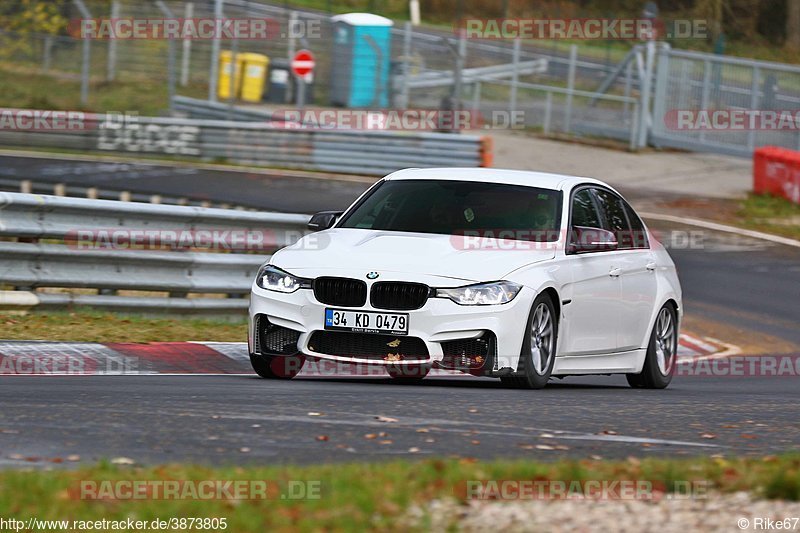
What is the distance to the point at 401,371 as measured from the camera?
9.40 m

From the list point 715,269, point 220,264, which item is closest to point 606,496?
point 220,264

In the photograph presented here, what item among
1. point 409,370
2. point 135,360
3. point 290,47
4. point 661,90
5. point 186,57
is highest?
point 290,47

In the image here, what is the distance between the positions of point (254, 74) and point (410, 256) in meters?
29.4

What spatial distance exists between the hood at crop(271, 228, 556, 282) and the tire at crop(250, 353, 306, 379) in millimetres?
636

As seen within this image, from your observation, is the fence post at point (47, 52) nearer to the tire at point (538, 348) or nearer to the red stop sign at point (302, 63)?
the red stop sign at point (302, 63)

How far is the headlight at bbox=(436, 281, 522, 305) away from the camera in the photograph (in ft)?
29.9

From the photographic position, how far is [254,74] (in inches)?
1501

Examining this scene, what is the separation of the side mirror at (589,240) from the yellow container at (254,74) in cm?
2826
